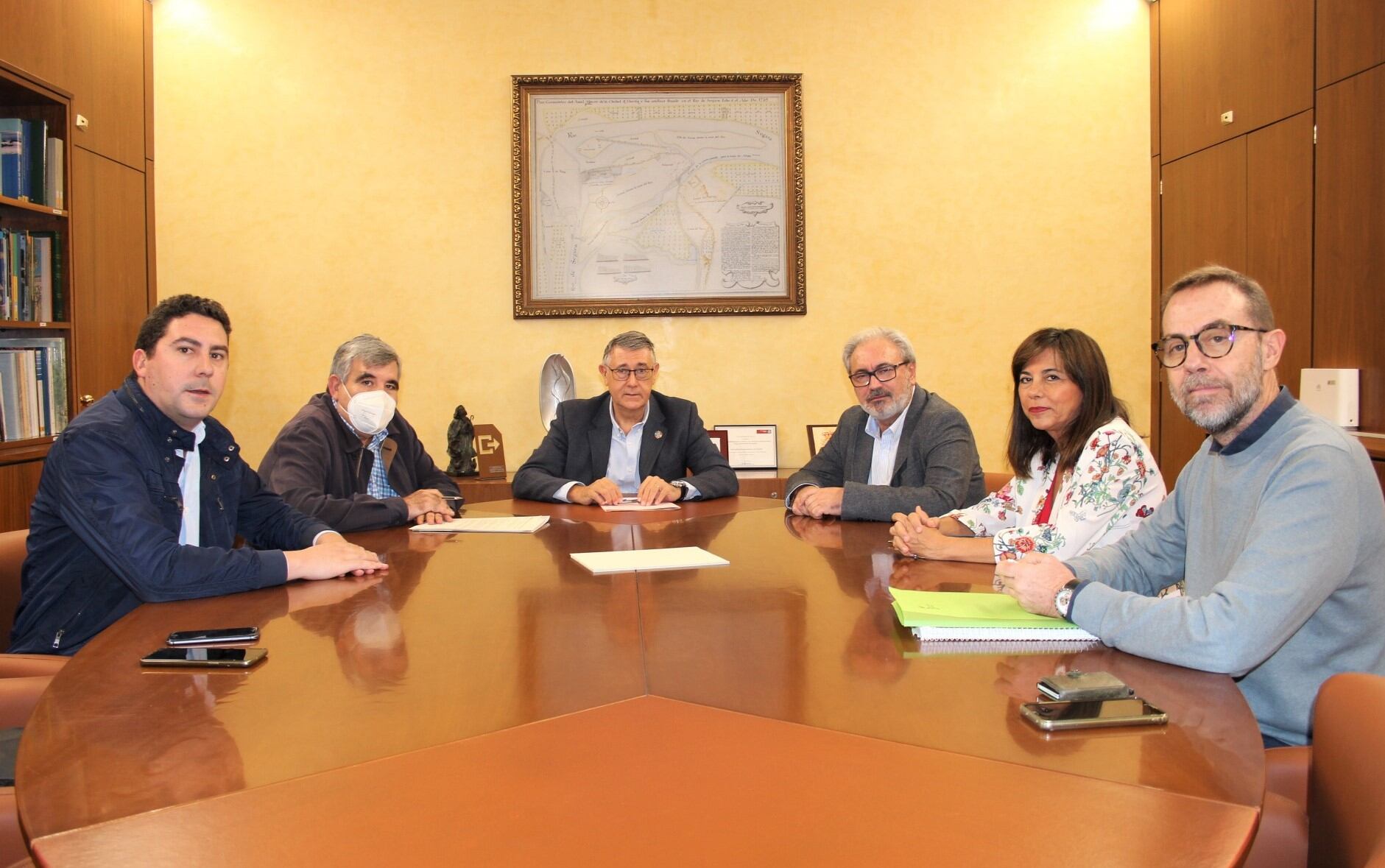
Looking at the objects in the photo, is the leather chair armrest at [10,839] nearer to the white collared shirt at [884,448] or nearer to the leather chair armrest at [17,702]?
the leather chair armrest at [17,702]

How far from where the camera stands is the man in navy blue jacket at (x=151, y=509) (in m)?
2.01

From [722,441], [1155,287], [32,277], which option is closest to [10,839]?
[32,277]

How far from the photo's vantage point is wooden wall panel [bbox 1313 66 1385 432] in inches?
135

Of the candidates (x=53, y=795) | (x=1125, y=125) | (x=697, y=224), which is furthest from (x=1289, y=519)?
Answer: (x=1125, y=125)

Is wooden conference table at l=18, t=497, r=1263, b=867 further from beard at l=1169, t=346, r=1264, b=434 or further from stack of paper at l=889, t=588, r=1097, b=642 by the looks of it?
beard at l=1169, t=346, r=1264, b=434

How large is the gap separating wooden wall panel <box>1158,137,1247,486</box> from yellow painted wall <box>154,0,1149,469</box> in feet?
0.80

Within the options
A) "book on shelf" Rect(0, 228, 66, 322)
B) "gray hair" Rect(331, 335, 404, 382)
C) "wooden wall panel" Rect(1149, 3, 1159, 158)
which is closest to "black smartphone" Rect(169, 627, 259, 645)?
"gray hair" Rect(331, 335, 404, 382)

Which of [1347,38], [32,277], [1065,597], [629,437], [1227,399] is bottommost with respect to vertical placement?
[1065,597]

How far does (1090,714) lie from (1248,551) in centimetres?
50

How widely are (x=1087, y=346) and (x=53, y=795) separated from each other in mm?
2219

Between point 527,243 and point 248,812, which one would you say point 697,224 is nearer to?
point 527,243

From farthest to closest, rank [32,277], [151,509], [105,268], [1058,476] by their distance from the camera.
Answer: [105,268] < [32,277] < [1058,476] < [151,509]

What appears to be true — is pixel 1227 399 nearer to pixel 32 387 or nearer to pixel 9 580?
pixel 9 580

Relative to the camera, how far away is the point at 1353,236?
3.56 meters
